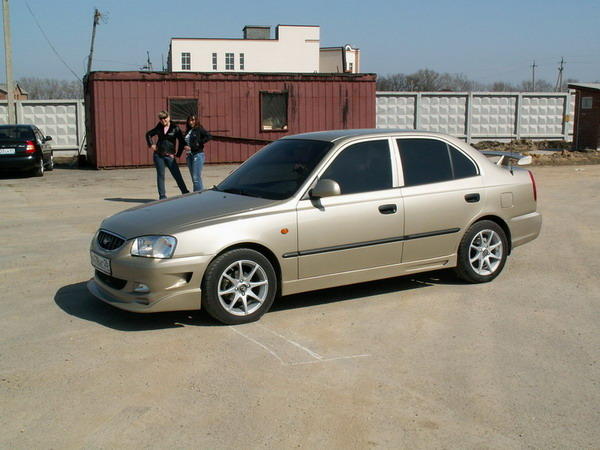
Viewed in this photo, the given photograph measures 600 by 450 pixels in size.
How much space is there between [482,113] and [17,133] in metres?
19.6

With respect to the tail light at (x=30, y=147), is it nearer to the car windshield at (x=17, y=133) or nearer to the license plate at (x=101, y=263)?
the car windshield at (x=17, y=133)

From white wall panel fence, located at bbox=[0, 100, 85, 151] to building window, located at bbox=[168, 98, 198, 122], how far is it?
645 cm

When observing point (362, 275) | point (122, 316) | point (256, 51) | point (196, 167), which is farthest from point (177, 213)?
point (256, 51)

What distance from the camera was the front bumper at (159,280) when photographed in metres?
5.57

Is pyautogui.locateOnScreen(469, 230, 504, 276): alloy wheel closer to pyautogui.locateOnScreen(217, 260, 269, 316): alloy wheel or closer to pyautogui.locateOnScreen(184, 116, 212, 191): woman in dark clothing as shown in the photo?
pyautogui.locateOnScreen(217, 260, 269, 316): alloy wheel

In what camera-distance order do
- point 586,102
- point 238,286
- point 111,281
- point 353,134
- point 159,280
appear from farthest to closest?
point 586,102 < point 353,134 < point 111,281 < point 238,286 < point 159,280

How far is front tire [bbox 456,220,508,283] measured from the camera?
23.3 feet

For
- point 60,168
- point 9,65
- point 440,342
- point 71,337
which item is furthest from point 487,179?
point 9,65

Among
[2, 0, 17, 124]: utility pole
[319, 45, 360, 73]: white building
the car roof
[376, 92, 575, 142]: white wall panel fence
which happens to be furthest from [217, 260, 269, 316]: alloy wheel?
[319, 45, 360, 73]: white building

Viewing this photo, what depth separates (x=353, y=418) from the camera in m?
4.11

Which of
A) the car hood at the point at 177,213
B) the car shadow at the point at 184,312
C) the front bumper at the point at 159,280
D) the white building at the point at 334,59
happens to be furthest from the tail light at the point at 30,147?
the white building at the point at 334,59

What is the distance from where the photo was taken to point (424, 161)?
22.9 ft

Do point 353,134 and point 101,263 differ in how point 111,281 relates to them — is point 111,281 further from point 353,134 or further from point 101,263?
point 353,134

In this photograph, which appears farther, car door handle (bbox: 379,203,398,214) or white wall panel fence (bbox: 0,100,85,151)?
white wall panel fence (bbox: 0,100,85,151)
